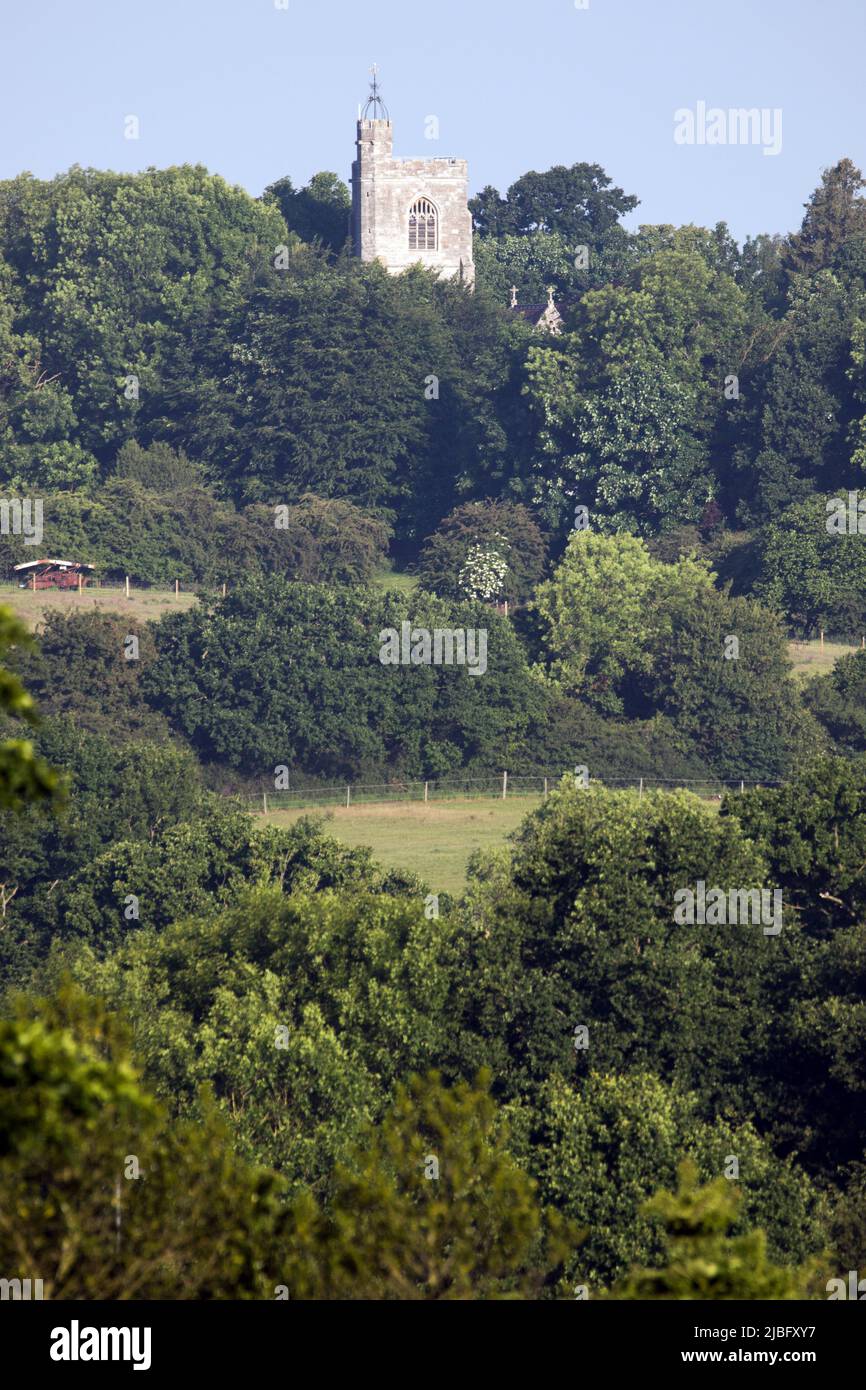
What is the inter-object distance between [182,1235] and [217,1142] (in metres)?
2.76

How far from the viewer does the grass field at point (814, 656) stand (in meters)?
93.9

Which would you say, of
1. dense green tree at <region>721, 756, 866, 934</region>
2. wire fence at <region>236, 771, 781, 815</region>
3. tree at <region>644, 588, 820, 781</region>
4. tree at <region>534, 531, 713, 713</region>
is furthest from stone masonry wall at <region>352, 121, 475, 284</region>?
dense green tree at <region>721, 756, 866, 934</region>

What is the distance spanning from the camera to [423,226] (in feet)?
452

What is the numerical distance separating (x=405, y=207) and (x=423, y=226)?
64.0 inches

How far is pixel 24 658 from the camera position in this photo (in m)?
83.4

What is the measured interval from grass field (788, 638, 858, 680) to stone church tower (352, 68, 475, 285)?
4648 cm

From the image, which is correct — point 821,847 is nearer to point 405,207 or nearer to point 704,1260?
point 704,1260

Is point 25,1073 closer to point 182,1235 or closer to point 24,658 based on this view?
point 182,1235

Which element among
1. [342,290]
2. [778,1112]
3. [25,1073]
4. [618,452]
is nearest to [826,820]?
[778,1112]

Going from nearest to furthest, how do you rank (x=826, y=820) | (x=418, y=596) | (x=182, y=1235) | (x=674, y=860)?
(x=182, y=1235) → (x=674, y=860) → (x=826, y=820) → (x=418, y=596)
